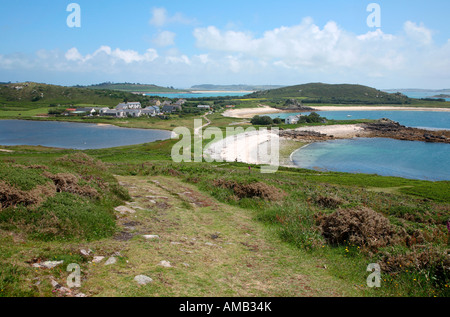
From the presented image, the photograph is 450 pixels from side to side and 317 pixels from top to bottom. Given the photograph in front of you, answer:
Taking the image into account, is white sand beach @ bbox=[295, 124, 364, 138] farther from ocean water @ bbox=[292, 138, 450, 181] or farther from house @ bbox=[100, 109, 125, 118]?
house @ bbox=[100, 109, 125, 118]

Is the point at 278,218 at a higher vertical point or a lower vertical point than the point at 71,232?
lower

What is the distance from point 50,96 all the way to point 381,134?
571ft

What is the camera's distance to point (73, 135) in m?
87.1

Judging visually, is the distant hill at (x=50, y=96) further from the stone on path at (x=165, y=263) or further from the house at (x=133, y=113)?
the stone on path at (x=165, y=263)

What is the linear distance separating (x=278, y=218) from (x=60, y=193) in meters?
8.33

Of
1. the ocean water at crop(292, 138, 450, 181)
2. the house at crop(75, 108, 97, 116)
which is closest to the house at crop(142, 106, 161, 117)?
the house at crop(75, 108, 97, 116)

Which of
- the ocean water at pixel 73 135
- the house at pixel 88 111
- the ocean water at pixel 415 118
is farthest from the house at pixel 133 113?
the ocean water at pixel 415 118

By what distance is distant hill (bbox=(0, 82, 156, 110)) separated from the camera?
163125mm

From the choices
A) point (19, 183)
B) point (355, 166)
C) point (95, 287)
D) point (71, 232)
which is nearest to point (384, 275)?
point (95, 287)

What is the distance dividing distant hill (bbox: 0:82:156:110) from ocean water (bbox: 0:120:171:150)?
56.6m

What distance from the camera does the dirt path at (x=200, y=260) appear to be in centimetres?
645
